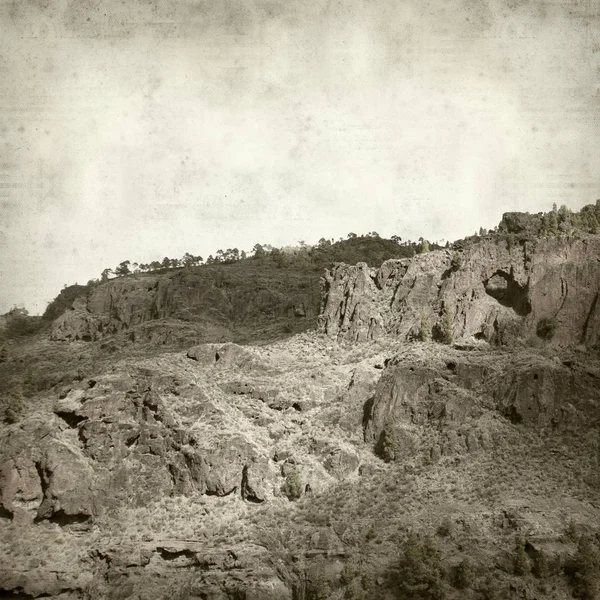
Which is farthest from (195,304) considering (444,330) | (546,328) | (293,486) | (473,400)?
(546,328)

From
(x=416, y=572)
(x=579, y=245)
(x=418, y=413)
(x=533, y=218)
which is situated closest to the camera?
(x=416, y=572)

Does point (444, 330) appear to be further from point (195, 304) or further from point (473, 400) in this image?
point (195, 304)

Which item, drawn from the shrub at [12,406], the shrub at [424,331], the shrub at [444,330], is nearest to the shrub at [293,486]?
the shrub at [424,331]

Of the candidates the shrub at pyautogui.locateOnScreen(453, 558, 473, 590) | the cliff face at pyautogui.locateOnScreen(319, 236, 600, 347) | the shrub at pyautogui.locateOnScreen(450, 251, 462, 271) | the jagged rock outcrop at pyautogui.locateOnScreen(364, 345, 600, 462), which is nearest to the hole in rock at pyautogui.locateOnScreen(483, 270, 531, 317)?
the cliff face at pyautogui.locateOnScreen(319, 236, 600, 347)

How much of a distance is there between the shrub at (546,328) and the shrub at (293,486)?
107 feet

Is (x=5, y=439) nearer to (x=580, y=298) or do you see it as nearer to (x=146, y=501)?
(x=146, y=501)

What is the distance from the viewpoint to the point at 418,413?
257ft

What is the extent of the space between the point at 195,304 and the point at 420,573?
73.5 m

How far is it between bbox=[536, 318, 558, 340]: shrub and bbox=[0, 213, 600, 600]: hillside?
638 millimetres

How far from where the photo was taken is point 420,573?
58000mm

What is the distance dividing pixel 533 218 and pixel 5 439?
280 ft

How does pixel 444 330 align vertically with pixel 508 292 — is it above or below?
below

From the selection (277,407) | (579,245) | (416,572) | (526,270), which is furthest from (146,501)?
(579,245)

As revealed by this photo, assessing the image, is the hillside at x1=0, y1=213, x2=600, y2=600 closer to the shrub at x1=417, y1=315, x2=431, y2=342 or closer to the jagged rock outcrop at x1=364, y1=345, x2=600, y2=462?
the jagged rock outcrop at x1=364, y1=345, x2=600, y2=462
